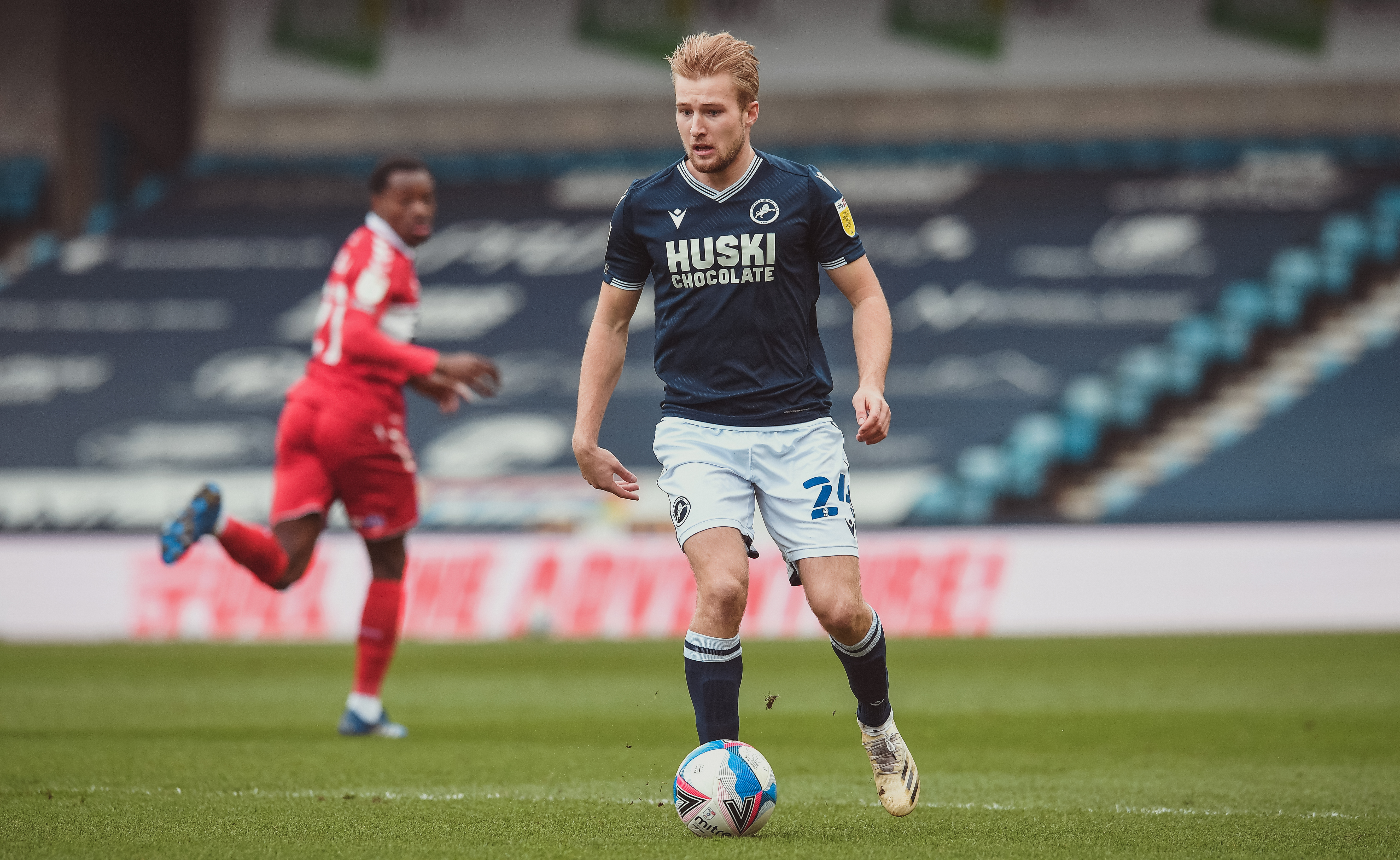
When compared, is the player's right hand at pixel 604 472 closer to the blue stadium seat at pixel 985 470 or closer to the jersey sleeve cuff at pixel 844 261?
the jersey sleeve cuff at pixel 844 261

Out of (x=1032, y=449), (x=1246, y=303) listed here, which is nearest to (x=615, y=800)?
(x=1032, y=449)

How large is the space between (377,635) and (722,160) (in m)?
3.21

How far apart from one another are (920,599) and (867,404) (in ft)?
29.1

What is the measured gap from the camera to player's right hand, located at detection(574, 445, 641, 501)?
13.8ft

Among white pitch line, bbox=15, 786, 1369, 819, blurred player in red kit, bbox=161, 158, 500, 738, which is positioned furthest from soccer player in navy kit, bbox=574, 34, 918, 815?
blurred player in red kit, bbox=161, 158, 500, 738

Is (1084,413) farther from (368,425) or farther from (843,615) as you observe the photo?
(843,615)

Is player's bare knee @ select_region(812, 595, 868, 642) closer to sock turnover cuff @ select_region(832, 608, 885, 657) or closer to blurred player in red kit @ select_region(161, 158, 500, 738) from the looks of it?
sock turnover cuff @ select_region(832, 608, 885, 657)

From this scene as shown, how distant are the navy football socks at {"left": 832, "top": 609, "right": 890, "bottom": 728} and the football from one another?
1.32 feet

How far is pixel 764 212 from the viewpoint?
13.9 ft

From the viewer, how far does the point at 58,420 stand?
56.4 feet

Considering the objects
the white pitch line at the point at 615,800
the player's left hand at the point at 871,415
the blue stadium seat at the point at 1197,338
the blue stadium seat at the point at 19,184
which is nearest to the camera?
the player's left hand at the point at 871,415

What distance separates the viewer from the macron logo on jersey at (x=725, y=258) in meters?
4.22

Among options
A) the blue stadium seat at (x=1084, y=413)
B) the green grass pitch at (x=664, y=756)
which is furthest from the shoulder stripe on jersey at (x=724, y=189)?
the blue stadium seat at (x=1084, y=413)

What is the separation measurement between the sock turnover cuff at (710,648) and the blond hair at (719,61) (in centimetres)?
141
